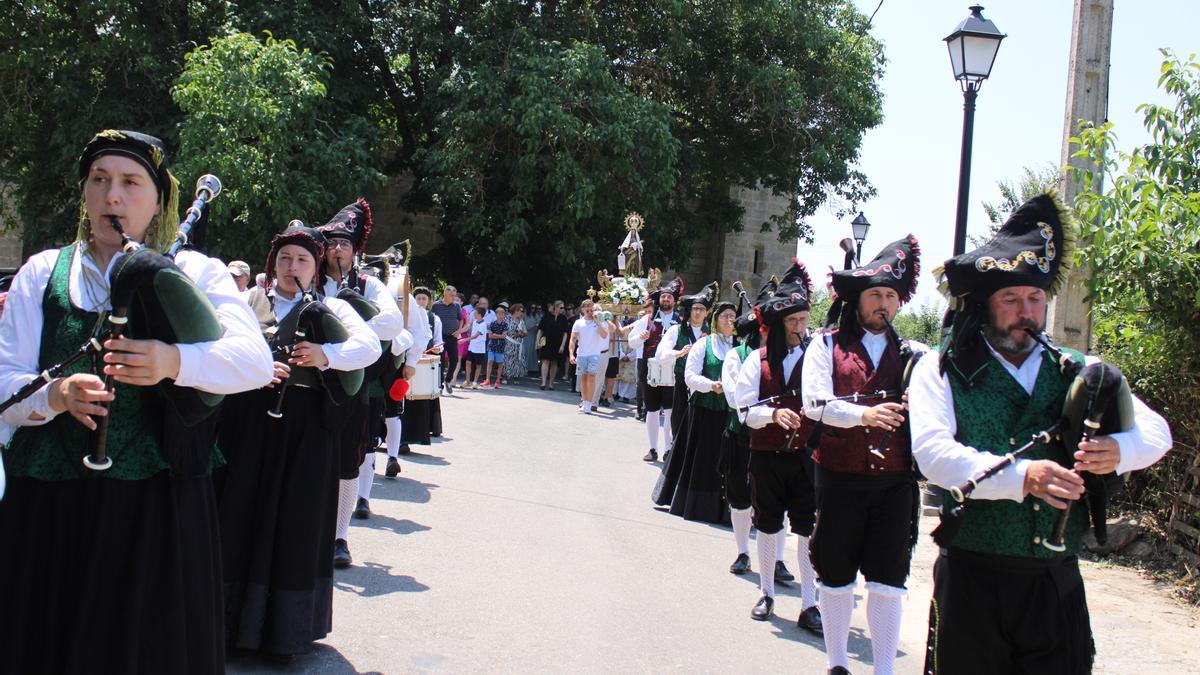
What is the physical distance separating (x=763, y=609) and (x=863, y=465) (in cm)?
190

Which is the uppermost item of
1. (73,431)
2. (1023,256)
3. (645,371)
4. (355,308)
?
(1023,256)

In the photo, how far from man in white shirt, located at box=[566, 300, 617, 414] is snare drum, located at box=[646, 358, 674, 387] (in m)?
5.92

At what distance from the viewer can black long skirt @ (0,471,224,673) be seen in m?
3.11

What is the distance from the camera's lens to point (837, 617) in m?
5.28

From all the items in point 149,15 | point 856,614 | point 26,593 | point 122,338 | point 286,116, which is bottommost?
point 856,614

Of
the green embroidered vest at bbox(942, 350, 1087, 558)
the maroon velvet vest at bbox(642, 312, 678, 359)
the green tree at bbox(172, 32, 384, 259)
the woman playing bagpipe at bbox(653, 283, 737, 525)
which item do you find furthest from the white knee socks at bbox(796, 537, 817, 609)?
the green tree at bbox(172, 32, 384, 259)

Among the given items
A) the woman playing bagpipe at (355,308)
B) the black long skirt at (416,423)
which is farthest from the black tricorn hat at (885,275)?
the black long skirt at (416,423)

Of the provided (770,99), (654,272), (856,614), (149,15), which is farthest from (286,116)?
(856,614)

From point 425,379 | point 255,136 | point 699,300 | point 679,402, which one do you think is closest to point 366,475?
point 425,379

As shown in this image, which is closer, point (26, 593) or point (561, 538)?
point (26, 593)

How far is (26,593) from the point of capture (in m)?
3.12

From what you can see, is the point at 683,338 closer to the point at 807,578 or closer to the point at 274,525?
the point at 807,578

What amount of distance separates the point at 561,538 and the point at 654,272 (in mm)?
15375

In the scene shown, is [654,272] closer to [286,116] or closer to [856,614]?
Answer: [286,116]
